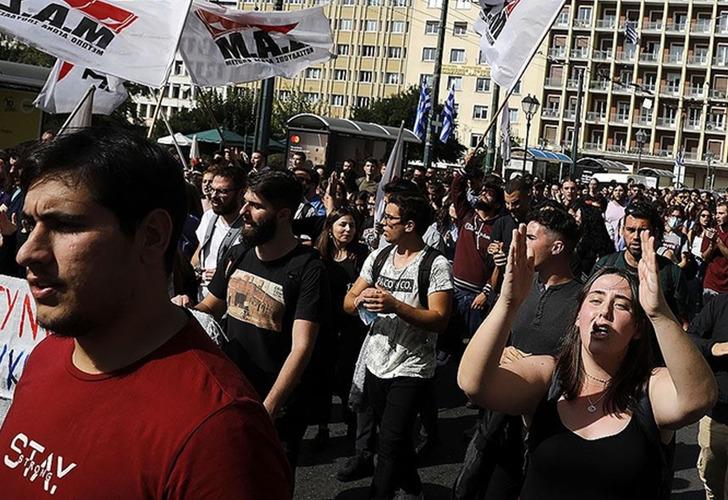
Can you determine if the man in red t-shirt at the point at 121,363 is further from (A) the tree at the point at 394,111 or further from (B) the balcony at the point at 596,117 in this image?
(B) the balcony at the point at 596,117

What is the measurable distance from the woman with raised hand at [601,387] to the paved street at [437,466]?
9.68ft

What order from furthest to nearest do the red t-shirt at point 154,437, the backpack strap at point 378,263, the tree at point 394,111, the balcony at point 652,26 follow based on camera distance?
1. the balcony at point 652,26
2. the tree at point 394,111
3. the backpack strap at point 378,263
4. the red t-shirt at point 154,437

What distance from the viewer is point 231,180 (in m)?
6.34

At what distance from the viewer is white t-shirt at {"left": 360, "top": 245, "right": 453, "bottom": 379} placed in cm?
549

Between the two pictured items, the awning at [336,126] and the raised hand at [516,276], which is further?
the awning at [336,126]

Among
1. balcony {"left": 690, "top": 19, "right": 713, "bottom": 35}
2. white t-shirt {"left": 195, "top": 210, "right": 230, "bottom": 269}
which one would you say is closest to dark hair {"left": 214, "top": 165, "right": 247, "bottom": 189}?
white t-shirt {"left": 195, "top": 210, "right": 230, "bottom": 269}

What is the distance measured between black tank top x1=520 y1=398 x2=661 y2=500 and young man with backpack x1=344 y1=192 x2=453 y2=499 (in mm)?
2098

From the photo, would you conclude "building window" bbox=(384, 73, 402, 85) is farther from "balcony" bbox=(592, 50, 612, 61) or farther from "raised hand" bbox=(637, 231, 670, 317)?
"raised hand" bbox=(637, 231, 670, 317)

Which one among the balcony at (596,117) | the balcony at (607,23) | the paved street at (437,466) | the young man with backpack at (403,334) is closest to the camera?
the young man with backpack at (403,334)

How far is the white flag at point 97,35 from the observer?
7.64m

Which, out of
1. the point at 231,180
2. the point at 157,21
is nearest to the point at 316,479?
the point at 231,180

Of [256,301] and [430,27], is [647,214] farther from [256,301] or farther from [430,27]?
[430,27]

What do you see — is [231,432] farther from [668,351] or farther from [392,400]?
[392,400]

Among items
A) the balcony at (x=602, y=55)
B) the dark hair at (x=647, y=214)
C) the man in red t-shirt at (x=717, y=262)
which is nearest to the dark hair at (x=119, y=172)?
the dark hair at (x=647, y=214)
